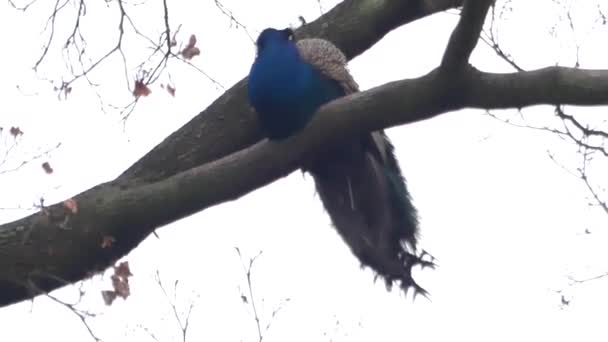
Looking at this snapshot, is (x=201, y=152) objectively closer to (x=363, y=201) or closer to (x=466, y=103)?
(x=363, y=201)

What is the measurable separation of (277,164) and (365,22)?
1.09m

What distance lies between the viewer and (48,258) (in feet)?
12.2

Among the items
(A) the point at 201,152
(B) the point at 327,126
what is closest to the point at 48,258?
(A) the point at 201,152

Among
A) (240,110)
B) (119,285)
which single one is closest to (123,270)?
(119,285)

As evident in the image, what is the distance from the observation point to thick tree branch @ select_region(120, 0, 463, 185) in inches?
163

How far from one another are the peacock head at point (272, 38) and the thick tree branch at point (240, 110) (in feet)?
0.35

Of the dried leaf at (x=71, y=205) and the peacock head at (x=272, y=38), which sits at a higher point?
the peacock head at (x=272, y=38)

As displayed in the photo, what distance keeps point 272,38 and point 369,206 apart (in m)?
0.82

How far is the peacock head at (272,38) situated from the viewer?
15.1ft

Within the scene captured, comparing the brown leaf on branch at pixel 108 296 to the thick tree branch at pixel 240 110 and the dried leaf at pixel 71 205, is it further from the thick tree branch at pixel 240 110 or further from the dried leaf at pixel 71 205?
the thick tree branch at pixel 240 110

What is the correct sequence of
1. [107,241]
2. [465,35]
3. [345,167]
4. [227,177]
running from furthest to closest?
[345,167] → [107,241] → [227,177] → [465,35]

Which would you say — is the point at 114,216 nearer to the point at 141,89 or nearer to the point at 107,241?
the point at 107,241

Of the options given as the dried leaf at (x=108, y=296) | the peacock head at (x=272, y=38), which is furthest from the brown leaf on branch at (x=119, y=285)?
the peacock head at (x=272, y=38)

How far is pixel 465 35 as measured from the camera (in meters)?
3.24
